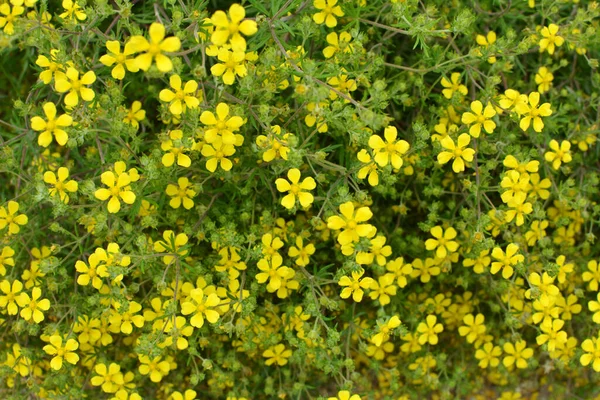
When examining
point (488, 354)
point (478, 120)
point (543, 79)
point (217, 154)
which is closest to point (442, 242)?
point (478, 120)

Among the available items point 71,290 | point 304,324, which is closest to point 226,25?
point 304,324

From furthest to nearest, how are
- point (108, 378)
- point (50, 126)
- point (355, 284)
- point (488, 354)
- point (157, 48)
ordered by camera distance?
point (488, 354), point (108, 378), point (355, 284), point (50, 126), point (157, 48)

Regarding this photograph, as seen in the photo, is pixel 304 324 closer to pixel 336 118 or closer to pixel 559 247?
pixel 336 118

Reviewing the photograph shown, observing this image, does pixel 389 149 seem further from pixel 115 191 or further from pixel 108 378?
pixel 108 378

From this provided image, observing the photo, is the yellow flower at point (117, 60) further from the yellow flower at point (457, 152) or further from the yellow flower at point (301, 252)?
the yellow flower at point (457, 152)

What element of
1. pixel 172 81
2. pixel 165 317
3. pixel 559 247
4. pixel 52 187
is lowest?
pixel 559 247

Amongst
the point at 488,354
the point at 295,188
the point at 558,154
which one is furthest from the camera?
the point at 488,354

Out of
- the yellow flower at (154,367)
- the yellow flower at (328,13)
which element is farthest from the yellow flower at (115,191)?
the yellow flower at (328,13)
